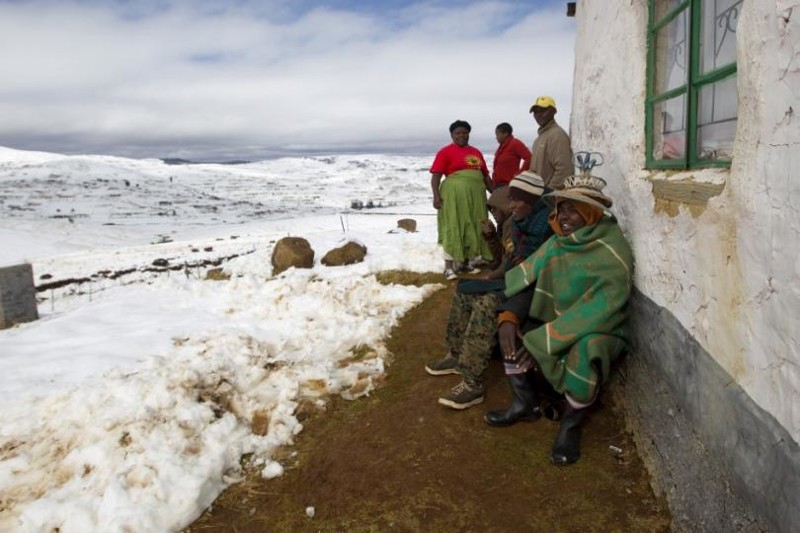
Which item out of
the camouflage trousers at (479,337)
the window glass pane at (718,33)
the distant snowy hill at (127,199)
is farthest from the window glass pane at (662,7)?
the distant snowy hill at (127,199)

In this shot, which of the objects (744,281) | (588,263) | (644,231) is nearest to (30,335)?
(588,263)

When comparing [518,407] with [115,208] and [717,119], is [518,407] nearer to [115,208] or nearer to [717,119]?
[717,119]

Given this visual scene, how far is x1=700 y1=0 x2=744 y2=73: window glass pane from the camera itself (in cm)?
202

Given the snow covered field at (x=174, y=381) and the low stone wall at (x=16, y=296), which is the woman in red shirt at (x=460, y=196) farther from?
the low stone wall at (x=16, y=296)

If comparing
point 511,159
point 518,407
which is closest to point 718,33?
point 518,407

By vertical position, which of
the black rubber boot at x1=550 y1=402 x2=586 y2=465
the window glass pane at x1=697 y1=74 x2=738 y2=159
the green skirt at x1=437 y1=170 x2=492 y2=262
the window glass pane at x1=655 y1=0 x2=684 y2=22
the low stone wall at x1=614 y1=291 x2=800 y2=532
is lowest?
the black rubber boot at x1=550 y1=402 x2=586 y2=465

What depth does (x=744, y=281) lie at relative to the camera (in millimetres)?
1694

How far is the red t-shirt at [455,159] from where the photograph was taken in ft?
21.0

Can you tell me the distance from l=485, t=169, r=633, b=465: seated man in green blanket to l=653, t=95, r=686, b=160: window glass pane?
37 centimetres

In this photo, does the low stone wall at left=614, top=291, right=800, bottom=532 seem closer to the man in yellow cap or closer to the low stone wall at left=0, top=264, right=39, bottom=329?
the man in yellow cap

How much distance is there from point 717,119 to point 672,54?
2.23ft

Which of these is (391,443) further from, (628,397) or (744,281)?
(744,281)

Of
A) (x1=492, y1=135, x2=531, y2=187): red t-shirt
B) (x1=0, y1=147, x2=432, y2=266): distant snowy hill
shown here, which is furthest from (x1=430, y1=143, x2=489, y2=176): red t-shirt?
(x1=0, y1=147, x2=432, y2=266): distant snowy hill

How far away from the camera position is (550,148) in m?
4.94
